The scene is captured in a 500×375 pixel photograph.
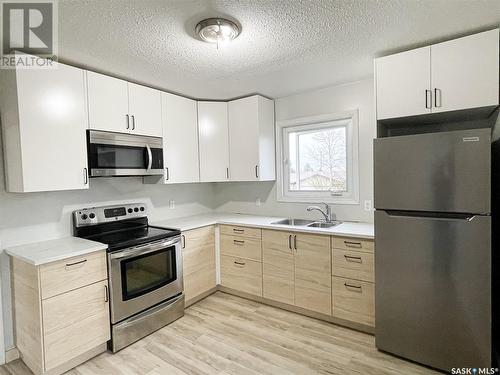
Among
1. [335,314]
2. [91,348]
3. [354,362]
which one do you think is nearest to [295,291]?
[335,314]

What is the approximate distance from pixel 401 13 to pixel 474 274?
67.8 inches

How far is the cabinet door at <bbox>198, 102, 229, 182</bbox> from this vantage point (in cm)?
343

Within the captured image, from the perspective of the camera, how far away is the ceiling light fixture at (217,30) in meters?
1.69

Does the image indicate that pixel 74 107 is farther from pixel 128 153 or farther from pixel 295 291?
pixel 295 291

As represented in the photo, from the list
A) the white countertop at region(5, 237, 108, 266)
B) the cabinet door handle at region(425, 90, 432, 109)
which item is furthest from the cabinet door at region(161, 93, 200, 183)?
the cabinet door handle at region(425, 90, 432, 109)

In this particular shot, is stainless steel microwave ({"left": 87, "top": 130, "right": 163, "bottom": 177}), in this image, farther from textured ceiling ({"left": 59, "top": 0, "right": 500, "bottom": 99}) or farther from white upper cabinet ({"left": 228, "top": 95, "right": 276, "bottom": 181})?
white upper cabinet ({"left": 228, "top": 95, "right": 276, "bottom": 181})

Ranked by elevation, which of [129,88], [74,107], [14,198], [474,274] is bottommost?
[474,274]

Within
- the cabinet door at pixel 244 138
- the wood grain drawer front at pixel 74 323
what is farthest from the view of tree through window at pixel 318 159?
the wood grain drawer front at pixel 74 323

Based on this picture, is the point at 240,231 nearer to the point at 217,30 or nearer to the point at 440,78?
the point at 217,30

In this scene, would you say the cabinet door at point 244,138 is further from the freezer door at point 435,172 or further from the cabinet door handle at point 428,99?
the cabinet door handle at point 428,99

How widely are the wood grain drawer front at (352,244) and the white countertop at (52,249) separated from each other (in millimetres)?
1977

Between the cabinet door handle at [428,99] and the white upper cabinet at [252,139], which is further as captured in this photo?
the white upper cabinet at [252,139]

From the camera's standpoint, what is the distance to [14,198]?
7.32 feet

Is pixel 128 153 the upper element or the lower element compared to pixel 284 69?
lower
